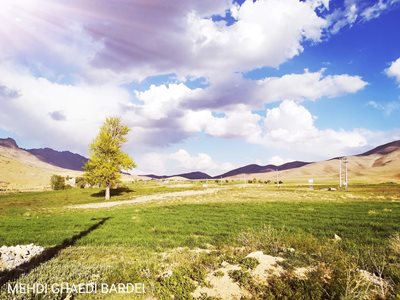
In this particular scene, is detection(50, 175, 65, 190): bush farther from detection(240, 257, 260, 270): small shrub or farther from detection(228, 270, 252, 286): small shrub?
detection(228, 270, 252, 286): small shrub

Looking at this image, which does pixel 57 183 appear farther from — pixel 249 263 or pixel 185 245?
pixel 249 263

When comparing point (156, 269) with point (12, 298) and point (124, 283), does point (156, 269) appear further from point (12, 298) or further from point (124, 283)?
point (12, 298)

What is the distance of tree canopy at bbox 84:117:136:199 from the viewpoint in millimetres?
55219

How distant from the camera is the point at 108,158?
57.1 metres

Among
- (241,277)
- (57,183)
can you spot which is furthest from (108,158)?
(241,277)

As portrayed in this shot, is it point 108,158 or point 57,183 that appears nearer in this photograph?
point 108,158

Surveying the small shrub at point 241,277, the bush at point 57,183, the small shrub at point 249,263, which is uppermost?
the bush at point 57,183

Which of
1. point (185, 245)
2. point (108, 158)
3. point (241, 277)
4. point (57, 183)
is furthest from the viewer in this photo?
point (57, 183)

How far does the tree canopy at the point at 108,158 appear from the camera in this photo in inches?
2174

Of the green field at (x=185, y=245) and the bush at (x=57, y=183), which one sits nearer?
the green field at (x=185, y=245)

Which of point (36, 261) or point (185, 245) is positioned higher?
point (36, 261)

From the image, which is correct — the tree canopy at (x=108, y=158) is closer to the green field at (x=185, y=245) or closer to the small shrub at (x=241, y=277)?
the green field at (x=185, y=245)

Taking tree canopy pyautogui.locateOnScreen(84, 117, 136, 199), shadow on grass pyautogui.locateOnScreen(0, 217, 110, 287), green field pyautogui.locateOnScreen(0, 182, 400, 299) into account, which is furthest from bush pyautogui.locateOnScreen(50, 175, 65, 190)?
shadow on grass pyautogui.locateOnScreen(0, 217, 110, 287)

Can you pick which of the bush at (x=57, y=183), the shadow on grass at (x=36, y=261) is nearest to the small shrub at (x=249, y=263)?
the shadow on grass at (x=36, y=261)
